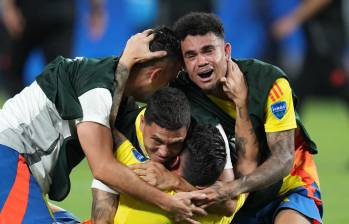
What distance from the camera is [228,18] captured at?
15.7 meters

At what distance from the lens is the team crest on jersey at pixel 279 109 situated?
19.0 feet

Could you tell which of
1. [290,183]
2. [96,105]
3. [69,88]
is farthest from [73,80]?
[290,183]

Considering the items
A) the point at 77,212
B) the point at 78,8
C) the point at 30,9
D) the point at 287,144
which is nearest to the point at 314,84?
the point at 78,8

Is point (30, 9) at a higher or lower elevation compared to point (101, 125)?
lower

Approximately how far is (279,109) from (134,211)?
106cm

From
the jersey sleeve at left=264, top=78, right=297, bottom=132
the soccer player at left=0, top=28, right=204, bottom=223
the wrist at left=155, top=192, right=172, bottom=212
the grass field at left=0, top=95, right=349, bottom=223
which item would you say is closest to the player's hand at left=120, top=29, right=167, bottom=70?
the soccer player at left=0, top=28, right=204, bottom=223

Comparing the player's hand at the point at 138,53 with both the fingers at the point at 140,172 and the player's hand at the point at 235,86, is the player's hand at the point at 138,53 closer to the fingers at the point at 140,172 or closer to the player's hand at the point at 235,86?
the player's hand at the point at 235,86

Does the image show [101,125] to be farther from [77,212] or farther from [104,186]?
[77,212]

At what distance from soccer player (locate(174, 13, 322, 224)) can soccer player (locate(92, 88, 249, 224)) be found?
24cm

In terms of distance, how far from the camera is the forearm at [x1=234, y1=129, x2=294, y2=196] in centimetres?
566

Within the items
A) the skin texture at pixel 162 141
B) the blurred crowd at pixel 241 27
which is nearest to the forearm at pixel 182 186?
the skin texture at pixel 162 141

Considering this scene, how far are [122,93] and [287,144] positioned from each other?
101 cm

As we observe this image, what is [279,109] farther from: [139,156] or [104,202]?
[104,202]

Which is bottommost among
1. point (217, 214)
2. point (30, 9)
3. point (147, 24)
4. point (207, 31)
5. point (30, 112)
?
point (147, 24)
